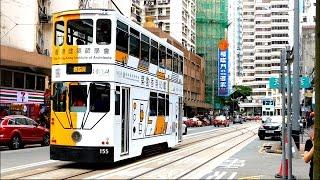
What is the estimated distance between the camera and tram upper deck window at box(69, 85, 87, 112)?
1571cm

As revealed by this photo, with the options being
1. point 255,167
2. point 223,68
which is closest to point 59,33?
point 255,167

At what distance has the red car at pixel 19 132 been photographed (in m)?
23.1

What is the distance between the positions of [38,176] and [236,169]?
611 centimetres

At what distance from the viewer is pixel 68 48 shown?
15953 mm

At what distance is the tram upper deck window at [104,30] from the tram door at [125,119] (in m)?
1.63

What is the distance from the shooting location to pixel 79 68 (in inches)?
623

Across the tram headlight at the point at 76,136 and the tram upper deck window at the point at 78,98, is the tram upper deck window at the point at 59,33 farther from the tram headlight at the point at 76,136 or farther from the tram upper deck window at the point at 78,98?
the tram headlight at the point at 76,136

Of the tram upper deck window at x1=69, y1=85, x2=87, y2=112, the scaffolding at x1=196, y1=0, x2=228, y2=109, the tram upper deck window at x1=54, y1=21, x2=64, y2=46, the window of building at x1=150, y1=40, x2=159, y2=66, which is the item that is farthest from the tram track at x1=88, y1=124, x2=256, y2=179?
the scaffolding at x1=196, y1=0, x2=228, y2=109

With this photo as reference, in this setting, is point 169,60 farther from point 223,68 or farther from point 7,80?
point 223,68

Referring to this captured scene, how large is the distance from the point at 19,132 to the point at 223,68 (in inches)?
3753

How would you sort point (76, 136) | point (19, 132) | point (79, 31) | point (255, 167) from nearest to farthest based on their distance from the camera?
point (76, 136), point (79, 31), point (255, 167), point (19, 132)

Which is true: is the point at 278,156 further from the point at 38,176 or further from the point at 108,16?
the point at 38,176

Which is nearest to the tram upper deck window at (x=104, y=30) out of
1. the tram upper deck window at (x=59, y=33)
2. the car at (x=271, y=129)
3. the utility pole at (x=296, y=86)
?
the tram upper deck window at (x=59, y=33)

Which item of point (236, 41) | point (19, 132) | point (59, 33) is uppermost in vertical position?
point (236, 41)
